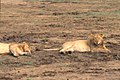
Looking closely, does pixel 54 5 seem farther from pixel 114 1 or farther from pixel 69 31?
pixel 69 31

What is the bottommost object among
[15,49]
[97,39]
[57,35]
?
[57,35]

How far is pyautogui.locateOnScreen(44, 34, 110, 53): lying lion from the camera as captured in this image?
13.0m

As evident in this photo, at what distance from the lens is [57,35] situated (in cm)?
1617

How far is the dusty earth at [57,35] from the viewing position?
10.9 metres

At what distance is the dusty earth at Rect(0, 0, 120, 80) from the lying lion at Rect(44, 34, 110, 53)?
144 millimetres

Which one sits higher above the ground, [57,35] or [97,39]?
[97,39]

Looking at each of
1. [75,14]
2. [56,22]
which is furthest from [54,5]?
[56,22]

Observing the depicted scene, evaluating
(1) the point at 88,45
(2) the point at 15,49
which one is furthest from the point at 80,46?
(2) the point at 15,49

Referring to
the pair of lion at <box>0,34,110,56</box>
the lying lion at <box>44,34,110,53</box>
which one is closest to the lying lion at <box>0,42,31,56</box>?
the pair of lion at <box>0,34,110,56</box>

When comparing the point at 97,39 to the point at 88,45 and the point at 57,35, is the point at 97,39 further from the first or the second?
the point at 57,35

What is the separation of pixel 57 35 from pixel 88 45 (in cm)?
312

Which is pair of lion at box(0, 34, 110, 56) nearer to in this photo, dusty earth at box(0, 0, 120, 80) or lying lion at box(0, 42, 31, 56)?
lying lion at box(0, 42, 31, 56)

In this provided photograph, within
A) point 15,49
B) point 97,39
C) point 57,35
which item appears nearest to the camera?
point 15,49

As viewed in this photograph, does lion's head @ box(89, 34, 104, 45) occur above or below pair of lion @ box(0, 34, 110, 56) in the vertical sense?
above
